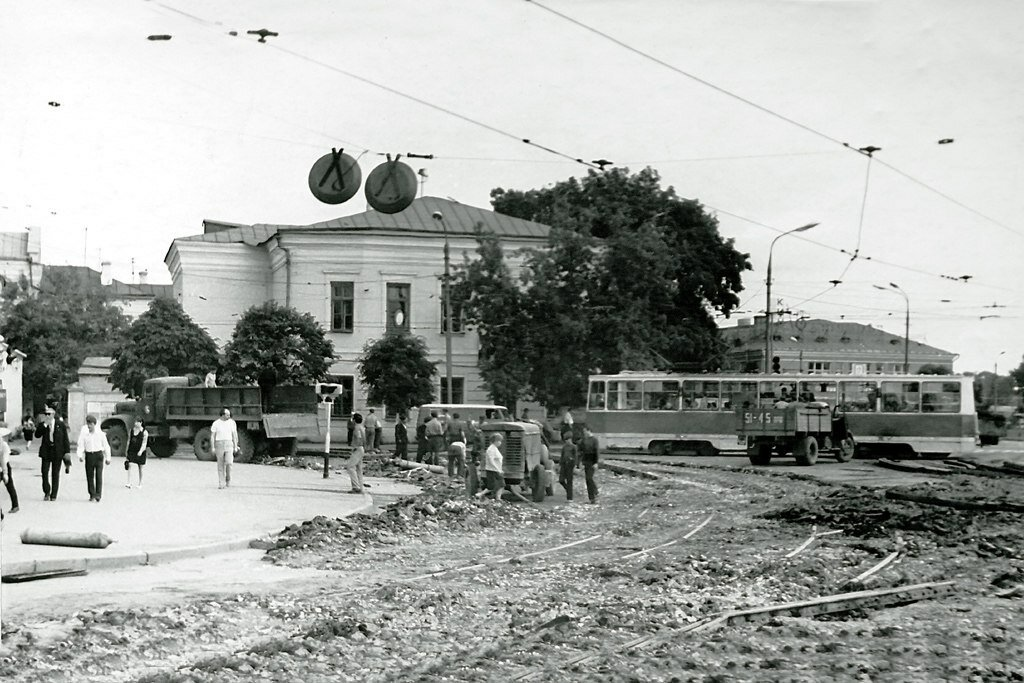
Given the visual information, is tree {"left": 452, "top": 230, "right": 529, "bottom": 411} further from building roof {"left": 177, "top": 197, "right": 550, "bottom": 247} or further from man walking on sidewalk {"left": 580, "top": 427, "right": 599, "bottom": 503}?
man walking on sidewalk {"left": 580, "top": 427, "right": 599, "bottom": 503}

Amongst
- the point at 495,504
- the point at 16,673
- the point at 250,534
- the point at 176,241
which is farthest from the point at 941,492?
the point at 176,241

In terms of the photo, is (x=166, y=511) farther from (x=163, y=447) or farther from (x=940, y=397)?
(x=940, y=397)

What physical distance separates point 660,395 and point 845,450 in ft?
21.1

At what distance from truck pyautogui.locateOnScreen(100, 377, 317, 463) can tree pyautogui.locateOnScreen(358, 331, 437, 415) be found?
1053 centimetres

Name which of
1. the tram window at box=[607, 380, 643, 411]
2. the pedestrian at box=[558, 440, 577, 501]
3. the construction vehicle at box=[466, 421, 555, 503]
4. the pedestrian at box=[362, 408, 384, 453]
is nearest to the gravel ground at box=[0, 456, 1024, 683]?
the construction vehicle at box=[466, 421, 555, 503]

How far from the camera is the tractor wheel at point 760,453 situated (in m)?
35.1

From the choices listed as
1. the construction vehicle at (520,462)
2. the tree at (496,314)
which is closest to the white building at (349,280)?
the tree at (496,314)

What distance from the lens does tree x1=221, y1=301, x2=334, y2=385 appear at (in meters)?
44.8

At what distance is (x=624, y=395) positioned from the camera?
42438 millimetres

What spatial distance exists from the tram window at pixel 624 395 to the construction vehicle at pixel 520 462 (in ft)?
60.8

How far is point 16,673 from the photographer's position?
809 cm

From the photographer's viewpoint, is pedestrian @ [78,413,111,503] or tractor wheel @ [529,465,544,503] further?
tractor wheel @ [529,465,544,503]

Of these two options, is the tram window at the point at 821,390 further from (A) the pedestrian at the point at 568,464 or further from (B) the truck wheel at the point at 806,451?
(A) the pedestrian at the point at 568,464

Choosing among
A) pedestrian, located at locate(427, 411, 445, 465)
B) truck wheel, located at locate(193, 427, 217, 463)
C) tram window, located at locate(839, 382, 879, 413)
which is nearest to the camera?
pedestrian, located at locate(427, 411, 445, 465)
